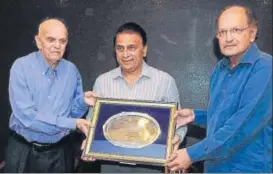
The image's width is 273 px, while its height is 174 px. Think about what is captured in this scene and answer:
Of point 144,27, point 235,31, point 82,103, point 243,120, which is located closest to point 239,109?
point 243,120

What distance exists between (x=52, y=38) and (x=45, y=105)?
1.21 feet

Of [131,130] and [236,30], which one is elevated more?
[236,30]

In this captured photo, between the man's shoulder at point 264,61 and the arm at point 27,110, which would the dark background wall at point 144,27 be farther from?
the man's shoulder at point 264,61

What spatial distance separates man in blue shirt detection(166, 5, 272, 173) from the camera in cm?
164

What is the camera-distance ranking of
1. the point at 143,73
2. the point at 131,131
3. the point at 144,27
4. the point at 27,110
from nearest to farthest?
1. the point at 131,131
2. the point at 27,110
3. the point at 143,73
4. the point at 144,27

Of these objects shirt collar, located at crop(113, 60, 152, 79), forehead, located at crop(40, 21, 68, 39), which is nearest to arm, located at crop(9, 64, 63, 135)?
forehead, located at crop(40, 21, 68, 39)

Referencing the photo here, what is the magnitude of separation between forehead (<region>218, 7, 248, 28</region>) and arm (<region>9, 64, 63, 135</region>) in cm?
101

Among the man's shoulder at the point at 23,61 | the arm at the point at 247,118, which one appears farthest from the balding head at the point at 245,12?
the man's shoulder at the point at 23,61

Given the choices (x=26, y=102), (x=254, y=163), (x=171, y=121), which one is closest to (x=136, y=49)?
(x=171, y=121)

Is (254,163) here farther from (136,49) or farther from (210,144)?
(136,49)

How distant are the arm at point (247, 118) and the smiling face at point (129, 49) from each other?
1.99 ft

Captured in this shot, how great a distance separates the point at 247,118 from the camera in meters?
1.65

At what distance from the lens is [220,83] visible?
184 cm

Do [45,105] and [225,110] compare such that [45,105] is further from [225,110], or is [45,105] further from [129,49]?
[225,110]
